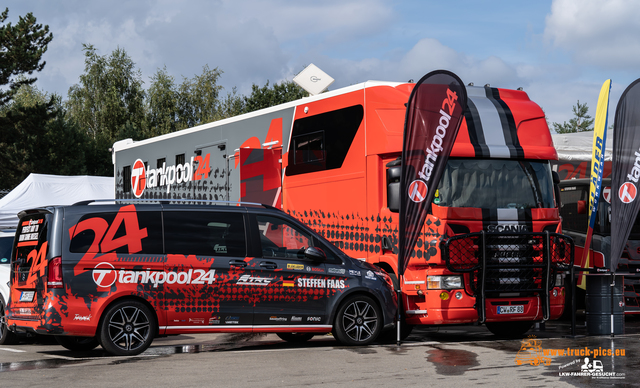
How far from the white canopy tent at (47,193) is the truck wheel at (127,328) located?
1601 centimetres

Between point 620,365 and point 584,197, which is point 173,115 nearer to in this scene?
point 584,197

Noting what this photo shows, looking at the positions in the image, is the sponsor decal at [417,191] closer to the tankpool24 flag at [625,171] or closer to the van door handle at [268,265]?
the van door handle at [268,265]

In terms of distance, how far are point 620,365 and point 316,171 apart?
5.22 meters

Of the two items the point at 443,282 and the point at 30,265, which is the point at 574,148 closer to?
the point at 443,282

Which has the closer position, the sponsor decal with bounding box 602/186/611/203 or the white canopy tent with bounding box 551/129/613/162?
the sponsor decal with bounding box 602/186/611/203

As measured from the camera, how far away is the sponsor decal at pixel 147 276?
916 centimetres

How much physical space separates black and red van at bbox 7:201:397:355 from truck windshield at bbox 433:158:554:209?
5.00ft

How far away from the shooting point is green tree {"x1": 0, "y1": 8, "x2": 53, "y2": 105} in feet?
111

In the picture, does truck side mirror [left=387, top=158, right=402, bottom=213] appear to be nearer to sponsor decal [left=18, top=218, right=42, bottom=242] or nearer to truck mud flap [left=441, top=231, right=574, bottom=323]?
truck mud flap [left=441, top=231, right=574, bottom=323]

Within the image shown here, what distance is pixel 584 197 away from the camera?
1521cm

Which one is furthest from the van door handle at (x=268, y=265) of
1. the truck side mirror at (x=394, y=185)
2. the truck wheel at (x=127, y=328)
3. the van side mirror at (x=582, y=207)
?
the van side mirror at (x=582, y=207)

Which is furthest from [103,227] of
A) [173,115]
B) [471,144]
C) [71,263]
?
[173,115]

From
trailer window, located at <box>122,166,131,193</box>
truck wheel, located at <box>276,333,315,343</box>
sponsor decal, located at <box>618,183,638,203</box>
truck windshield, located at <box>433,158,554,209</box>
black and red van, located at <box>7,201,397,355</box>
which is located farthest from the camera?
trailer window, located at <box>122,166,131,193</box>

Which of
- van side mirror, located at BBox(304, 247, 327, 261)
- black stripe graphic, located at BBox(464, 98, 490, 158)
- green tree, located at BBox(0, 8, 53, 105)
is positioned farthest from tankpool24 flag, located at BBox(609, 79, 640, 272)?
green tree, located at BBox(0, 8, 53, 105)
